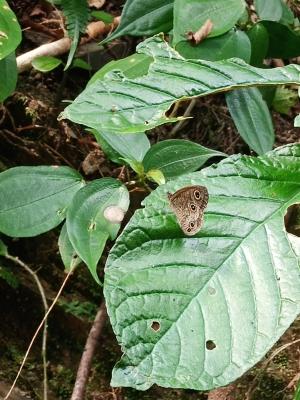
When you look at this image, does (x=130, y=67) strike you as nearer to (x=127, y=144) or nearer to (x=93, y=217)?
(x=127, y=144)

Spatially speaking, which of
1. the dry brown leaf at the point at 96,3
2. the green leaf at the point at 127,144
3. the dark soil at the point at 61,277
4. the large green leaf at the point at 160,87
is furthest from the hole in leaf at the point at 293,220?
the dry brown leaf at the point at 96,3

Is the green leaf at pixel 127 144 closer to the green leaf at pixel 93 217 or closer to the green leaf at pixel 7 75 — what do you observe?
the green leaf at pixel 93 217

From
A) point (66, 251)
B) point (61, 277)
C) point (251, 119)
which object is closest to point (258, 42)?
point (251, 119)

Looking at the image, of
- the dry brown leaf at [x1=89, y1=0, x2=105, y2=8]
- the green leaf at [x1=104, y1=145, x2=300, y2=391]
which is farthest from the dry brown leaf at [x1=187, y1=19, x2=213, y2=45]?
the dry brown leaf at [x1=89, y1=0, x2=105, y2=8]

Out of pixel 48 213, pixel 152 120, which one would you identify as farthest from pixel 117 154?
pixel 152 120

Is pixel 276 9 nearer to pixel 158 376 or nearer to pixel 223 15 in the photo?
pixel 223 15
